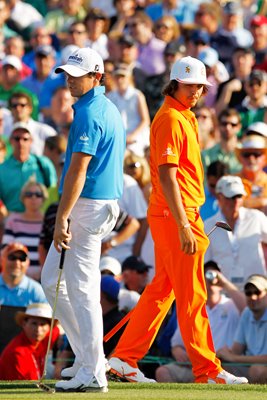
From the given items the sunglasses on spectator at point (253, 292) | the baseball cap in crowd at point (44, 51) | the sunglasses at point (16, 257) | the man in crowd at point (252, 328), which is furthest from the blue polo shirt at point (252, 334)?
the baseball cap in crowd at point (44, 51)

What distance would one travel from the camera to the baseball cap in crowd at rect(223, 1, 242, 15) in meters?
21.7

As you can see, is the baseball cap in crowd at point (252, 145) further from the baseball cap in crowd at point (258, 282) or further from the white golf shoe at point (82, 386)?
the white golf shoe at point (82, 386)

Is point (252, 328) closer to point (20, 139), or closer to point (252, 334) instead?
point (252, 334)

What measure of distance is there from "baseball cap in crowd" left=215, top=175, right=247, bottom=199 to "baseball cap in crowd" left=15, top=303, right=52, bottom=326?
2272 millimetres

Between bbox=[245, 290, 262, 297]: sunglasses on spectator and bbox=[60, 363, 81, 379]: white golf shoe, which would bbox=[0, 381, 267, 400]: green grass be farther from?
bbox=[245, 290, 262, 297]: sunglasses on spectator

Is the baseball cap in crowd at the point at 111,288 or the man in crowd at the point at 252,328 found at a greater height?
the baseball cap in crowd at the point at 111,288

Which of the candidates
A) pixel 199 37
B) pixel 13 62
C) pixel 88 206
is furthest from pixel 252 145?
pixel 88 206

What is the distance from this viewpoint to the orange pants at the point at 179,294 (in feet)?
33.6

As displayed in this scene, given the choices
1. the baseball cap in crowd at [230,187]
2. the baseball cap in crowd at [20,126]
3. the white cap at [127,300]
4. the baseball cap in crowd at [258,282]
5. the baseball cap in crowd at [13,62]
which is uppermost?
the baseball cap in crowd at [13,62]

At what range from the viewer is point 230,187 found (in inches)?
567

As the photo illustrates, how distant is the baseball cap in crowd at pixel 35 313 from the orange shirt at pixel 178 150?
126 inches

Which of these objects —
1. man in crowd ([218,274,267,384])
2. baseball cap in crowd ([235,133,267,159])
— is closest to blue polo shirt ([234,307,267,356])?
man in crowd ([218,274,267,384])

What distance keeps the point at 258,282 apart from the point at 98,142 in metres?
4.29

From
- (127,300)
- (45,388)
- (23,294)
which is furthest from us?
(23,294)
